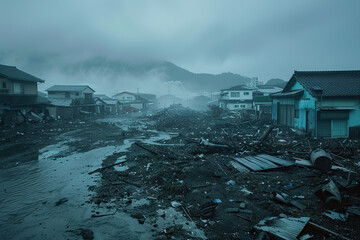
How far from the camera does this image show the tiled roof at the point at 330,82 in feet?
52.4

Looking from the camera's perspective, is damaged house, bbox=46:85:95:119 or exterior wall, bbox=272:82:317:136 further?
damaged house, bbox=46:85:95:119

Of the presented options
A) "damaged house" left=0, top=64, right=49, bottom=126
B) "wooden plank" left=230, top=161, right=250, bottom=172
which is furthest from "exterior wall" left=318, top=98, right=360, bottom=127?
"damaged house" left=0, top=64, right=49, bottom=126

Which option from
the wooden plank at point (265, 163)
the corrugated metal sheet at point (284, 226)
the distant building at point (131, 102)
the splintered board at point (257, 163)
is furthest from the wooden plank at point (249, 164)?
the distant building at point (131, 102)

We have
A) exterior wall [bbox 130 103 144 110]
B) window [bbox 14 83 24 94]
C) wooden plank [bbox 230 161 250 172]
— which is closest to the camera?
wooden plank [bbox 230 161 250 172]

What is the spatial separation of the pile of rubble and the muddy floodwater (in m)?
0.61

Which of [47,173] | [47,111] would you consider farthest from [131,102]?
[47,173]

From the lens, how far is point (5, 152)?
14.2 m

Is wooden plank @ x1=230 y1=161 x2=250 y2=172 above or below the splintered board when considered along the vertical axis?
below

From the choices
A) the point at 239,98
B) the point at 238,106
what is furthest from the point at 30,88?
the point at 239,98

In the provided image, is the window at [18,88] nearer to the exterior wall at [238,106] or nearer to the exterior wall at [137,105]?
the exterior wall at [137,105]

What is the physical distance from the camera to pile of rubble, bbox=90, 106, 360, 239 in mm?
5297

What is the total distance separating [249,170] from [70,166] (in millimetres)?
9523

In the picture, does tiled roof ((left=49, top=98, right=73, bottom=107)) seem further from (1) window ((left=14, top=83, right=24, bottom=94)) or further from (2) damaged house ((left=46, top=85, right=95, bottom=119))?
(1) window ((left=14, top=83, right=24, bottom=94))

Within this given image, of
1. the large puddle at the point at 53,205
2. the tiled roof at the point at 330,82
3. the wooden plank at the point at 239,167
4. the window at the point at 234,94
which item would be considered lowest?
the large puddle at the point at 53,205
